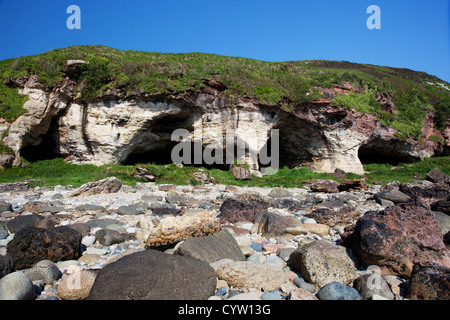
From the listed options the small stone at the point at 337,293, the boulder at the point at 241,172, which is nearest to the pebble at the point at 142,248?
the small stone at the point at 337,293

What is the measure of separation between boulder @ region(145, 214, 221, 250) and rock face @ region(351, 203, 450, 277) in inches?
95.9

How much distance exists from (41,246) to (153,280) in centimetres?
230

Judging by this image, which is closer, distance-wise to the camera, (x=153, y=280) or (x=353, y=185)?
(x=153, y=280)

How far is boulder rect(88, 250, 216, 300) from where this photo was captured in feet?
9.73

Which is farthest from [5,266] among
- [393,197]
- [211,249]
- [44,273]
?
[393,197]

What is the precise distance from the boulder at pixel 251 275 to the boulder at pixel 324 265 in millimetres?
418

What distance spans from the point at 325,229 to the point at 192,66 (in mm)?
16820

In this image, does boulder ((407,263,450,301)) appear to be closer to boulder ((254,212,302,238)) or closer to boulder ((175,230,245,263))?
boulder ((175,230,245,263))

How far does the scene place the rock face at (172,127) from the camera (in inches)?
648

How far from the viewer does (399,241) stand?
4.14 metres

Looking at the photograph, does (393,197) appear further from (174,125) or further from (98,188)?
(174,125)

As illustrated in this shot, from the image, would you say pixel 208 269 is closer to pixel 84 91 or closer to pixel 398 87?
pixel 84 91
